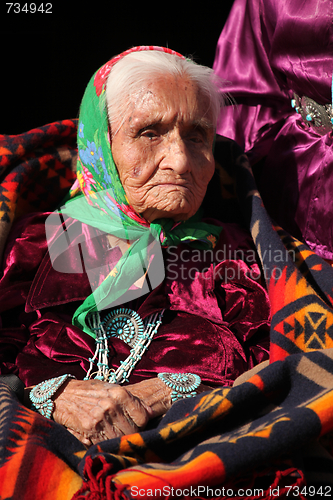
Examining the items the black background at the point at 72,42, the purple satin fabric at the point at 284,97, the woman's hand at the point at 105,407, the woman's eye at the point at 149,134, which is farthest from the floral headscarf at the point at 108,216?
the black background at the point at 72,42

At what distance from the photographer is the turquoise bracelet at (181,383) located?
4.31ft

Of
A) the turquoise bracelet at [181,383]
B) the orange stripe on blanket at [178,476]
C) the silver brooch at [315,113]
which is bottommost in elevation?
the turquoise bracelet at [181,383]

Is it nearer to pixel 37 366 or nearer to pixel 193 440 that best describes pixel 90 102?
pixel 37 366

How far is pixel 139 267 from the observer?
5.19ft

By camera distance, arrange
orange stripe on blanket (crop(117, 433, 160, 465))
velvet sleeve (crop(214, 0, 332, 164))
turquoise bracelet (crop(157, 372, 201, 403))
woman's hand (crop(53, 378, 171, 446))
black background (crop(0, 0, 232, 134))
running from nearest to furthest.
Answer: orange stripe on blanket (crop(117, 433, 160, 465)), woman's hand (crop(53, 378, 171, 446)), turquoise bracelet (crop(157, 372, 201, 403)), velvet sleeve (crop(214, 0, 332, 164)), black background (crop(0, 0, 232, 134))

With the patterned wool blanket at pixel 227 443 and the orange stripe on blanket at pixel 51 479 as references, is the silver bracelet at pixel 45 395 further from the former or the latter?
the orange stripe on blanket at pixel 51 479

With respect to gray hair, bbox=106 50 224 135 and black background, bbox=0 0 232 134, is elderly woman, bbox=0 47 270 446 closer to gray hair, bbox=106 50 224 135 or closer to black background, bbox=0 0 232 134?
gray hair, bbox=106 50 224 135

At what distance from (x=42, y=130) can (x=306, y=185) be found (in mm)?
1101

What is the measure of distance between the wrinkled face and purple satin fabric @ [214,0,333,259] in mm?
440

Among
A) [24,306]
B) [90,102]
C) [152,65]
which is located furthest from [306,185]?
[24,306]

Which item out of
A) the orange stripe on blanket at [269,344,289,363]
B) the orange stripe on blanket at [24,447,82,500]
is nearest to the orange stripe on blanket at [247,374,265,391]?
the orange stripe on blanket at [269,344,289,363]

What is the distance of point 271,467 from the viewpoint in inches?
38.3

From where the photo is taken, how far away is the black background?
2486 mm

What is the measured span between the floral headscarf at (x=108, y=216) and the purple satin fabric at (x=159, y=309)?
0.06 meters
